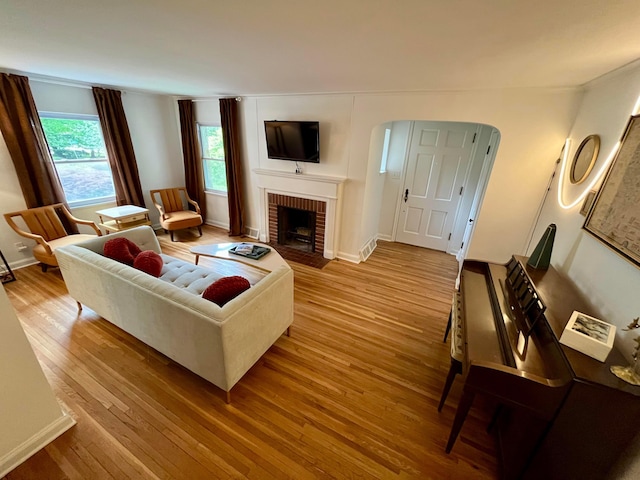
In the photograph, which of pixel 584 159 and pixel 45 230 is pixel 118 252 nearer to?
pixel 45 230

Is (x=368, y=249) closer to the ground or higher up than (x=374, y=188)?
closer to the ground

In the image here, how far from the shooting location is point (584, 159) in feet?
Result: 6.43

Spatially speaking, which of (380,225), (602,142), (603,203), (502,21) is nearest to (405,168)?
(380,225)

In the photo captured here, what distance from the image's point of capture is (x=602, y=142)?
5.90 ft

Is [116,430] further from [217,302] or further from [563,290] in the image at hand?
[563,290]

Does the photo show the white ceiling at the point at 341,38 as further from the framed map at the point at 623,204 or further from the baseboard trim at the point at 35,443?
the baseboard trim at the point at 35,443

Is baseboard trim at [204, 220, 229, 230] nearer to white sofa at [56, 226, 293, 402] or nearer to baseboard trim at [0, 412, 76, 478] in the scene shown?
white sofa at [56, 226, 293, 402]

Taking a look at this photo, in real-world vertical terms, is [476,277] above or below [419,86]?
below

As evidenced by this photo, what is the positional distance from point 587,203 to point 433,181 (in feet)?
8.16

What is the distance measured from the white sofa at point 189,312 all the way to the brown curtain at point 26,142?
184 centimetres

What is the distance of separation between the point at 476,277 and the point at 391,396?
1.23 m

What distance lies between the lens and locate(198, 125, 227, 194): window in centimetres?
463

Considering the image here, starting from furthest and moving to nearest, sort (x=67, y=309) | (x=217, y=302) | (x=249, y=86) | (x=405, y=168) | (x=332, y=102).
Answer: (x=405, y=168) → (x=332, y=102) → (x=249, y=86) → (x=67, y=309) → (x=217, y=302)

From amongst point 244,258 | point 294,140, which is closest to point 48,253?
point 244,258
